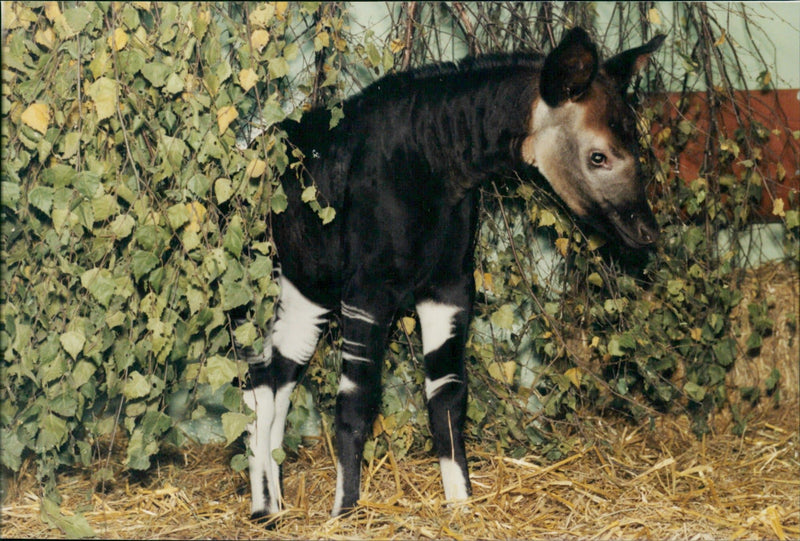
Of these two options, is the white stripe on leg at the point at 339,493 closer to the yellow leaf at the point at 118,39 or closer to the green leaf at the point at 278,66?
the green leaf at the point at 278,66

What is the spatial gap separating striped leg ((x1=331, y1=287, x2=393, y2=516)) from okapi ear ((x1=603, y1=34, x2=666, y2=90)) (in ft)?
3.35

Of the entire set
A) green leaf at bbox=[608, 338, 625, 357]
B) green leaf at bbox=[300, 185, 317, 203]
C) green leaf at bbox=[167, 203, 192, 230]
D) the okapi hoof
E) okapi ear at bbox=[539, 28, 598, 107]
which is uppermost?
okapi ear at bbox=[539, 28, 598, 107]

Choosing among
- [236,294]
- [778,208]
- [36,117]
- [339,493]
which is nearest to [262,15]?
[36,117]

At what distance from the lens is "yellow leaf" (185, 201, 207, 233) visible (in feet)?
9.16

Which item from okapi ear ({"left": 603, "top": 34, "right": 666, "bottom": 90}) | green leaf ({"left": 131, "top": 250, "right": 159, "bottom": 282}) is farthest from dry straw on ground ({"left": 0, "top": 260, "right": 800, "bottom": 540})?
okapi ear ({"left": 603, "top": 34, "right": 666, "bottom": 90})

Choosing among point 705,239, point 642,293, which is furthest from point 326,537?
point 705,239

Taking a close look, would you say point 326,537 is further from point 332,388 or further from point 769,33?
point 769,33

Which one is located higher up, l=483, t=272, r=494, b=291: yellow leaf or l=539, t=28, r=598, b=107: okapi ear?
l=539, t=28, r=598, b=107: okapi ear

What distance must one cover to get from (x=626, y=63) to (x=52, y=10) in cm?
177

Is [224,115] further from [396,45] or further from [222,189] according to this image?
[396,45]

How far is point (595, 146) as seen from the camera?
115 inches

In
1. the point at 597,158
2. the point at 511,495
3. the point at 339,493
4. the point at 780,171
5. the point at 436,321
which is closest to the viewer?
the point at 597,158

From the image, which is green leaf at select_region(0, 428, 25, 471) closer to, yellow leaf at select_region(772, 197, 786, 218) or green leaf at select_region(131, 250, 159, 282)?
green leaf at select_region(131, 250, 159, 282)

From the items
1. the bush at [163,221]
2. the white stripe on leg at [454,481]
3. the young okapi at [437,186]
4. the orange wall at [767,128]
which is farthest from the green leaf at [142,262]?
the orange wall at [767,128]
